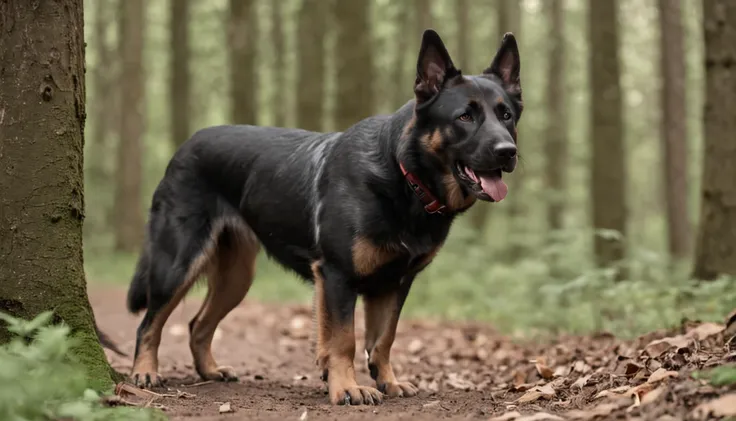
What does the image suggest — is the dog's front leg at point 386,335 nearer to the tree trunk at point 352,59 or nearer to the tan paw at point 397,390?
the tan paw at point 397,390

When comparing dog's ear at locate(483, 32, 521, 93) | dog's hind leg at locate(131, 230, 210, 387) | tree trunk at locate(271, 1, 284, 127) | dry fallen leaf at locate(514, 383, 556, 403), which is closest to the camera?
dry fallen leaf at locate(514, 383, 556, 403)

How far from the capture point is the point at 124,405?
4.38 meters

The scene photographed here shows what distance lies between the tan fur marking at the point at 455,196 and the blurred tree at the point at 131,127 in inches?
664

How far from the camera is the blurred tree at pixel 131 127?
67.4 ft

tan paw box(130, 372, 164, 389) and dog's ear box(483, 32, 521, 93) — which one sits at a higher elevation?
dog's ear box(483, 32, 521, 93)

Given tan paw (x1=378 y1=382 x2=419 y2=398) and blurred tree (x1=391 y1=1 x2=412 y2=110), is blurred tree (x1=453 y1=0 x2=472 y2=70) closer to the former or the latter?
blurred tree (x1=391 y1=1 x2=412 y2=110)

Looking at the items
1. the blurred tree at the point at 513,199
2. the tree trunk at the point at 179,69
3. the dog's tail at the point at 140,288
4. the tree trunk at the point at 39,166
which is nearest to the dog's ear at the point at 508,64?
the tree trunk at the point at 39,166

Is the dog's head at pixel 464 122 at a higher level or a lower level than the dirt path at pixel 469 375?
higher

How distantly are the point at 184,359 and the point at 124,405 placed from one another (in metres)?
3.72

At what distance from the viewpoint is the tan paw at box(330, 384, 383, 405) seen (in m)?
5.30

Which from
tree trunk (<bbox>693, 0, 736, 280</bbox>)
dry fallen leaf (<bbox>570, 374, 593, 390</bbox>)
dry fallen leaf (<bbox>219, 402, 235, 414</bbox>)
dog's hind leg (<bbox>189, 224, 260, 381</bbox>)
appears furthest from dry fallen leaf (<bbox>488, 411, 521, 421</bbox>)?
tree trunk (<bbox>693, 0, 736, 280</bbox>)

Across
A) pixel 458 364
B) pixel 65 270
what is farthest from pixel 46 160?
pixel 458 364

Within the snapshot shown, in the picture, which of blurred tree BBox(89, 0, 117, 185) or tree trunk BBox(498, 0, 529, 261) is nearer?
tree trunk BBox(498, 0, 529, 261)

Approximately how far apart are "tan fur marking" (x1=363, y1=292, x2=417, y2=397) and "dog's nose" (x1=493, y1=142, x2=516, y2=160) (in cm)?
153
